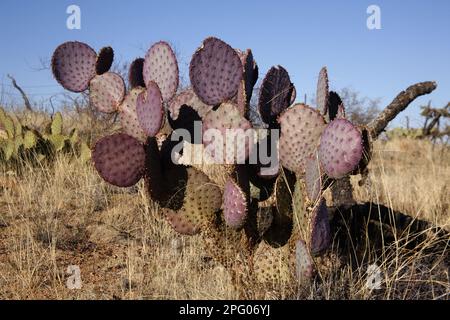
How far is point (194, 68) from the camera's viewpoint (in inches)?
102

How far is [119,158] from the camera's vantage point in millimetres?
2783

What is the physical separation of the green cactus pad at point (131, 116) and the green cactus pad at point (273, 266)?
3.05 ft

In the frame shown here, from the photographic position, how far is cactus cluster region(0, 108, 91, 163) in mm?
5453

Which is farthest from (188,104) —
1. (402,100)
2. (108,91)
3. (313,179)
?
(402,100)

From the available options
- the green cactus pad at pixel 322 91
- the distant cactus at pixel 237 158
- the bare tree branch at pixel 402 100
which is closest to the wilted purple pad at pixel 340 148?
the distant cactus at pixel 237 158

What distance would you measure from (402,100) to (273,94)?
90.2 inches

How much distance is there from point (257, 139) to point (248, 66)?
0.41 meters

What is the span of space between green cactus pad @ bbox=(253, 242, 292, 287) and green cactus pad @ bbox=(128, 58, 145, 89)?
1.28 m

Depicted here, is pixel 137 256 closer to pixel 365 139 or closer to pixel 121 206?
pixel 121 206

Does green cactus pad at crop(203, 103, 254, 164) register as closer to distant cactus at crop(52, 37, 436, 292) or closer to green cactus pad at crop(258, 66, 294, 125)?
distant cactus at crop(52, 37, 436, 292)

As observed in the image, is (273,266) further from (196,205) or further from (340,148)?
(340,148)

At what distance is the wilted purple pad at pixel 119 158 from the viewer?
9.05ft

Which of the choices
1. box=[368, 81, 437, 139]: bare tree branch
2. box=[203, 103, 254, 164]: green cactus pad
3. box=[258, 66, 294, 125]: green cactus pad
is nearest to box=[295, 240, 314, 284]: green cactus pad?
box=[203, 103, 254, 164]: green cactus pad

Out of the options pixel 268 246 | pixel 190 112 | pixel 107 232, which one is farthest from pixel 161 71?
pixel 107 232
